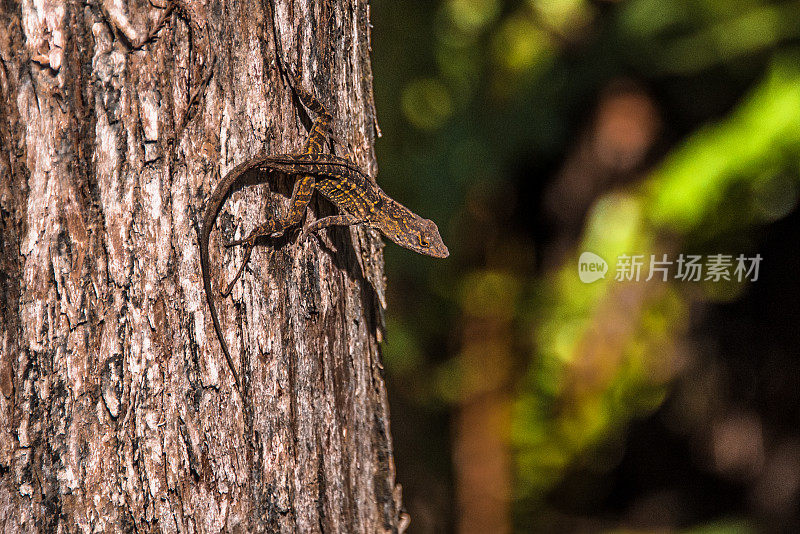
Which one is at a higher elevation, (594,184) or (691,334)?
(594,184)

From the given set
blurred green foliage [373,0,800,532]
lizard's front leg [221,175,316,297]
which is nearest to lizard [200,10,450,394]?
lizard's front leg [221,175,316,297]

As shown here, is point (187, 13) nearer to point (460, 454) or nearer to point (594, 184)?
point (594, 184)

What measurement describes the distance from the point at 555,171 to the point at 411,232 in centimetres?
284

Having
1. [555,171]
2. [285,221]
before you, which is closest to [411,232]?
[285,221]

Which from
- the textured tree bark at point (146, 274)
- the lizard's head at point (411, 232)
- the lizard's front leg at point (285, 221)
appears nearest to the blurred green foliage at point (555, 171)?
the lizard's head at point (411, 232)

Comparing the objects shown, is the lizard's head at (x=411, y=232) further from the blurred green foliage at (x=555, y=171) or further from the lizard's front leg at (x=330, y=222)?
the blurred green foliage at (x=555, y=171)

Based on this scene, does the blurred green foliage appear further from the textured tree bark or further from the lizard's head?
the textured tree bark

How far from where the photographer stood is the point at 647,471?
5594mm

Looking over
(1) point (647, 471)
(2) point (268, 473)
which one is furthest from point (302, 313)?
(1) point (647, 471)

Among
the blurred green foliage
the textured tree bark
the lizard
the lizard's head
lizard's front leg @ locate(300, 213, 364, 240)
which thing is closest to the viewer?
the textured tree bark

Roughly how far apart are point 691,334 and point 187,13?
15.8 ft

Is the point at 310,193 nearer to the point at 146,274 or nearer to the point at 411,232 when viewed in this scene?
the point at 146,274

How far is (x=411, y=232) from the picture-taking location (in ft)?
9.77

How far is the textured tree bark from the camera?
164 centimetres
